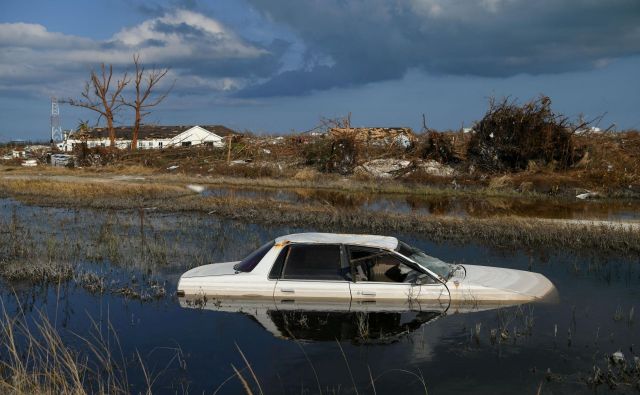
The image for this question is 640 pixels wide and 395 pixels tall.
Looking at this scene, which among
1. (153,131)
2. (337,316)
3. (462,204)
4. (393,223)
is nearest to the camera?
(337,316)

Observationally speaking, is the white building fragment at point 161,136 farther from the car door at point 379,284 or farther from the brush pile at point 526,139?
the car door at point 379,284

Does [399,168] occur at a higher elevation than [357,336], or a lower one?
higher

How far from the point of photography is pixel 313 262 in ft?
33.6

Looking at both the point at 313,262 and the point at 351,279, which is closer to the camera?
the point at 351,279

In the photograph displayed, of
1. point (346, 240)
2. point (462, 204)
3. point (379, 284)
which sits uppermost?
point (346, 240)

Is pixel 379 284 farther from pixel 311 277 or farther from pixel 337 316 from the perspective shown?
pixel 311 277

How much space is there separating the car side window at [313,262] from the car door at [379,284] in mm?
266

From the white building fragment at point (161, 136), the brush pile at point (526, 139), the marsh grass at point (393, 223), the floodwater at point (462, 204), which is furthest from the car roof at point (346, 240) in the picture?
the white building fragment at point (161, 136)

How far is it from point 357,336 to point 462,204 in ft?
60.3

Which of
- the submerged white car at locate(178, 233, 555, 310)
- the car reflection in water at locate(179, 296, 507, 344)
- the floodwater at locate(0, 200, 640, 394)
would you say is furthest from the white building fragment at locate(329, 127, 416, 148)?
the car reflection in water at locate(179, 296, 507, 344)

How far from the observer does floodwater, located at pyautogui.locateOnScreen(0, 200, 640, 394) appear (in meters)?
7.62

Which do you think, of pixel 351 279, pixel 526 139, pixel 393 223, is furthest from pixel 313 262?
pixel 526 139

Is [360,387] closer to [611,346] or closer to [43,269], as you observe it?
[611,346]

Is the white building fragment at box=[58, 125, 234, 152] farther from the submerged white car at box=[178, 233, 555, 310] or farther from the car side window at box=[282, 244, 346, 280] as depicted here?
the car side window at box=[282, 244, 346, 280]
